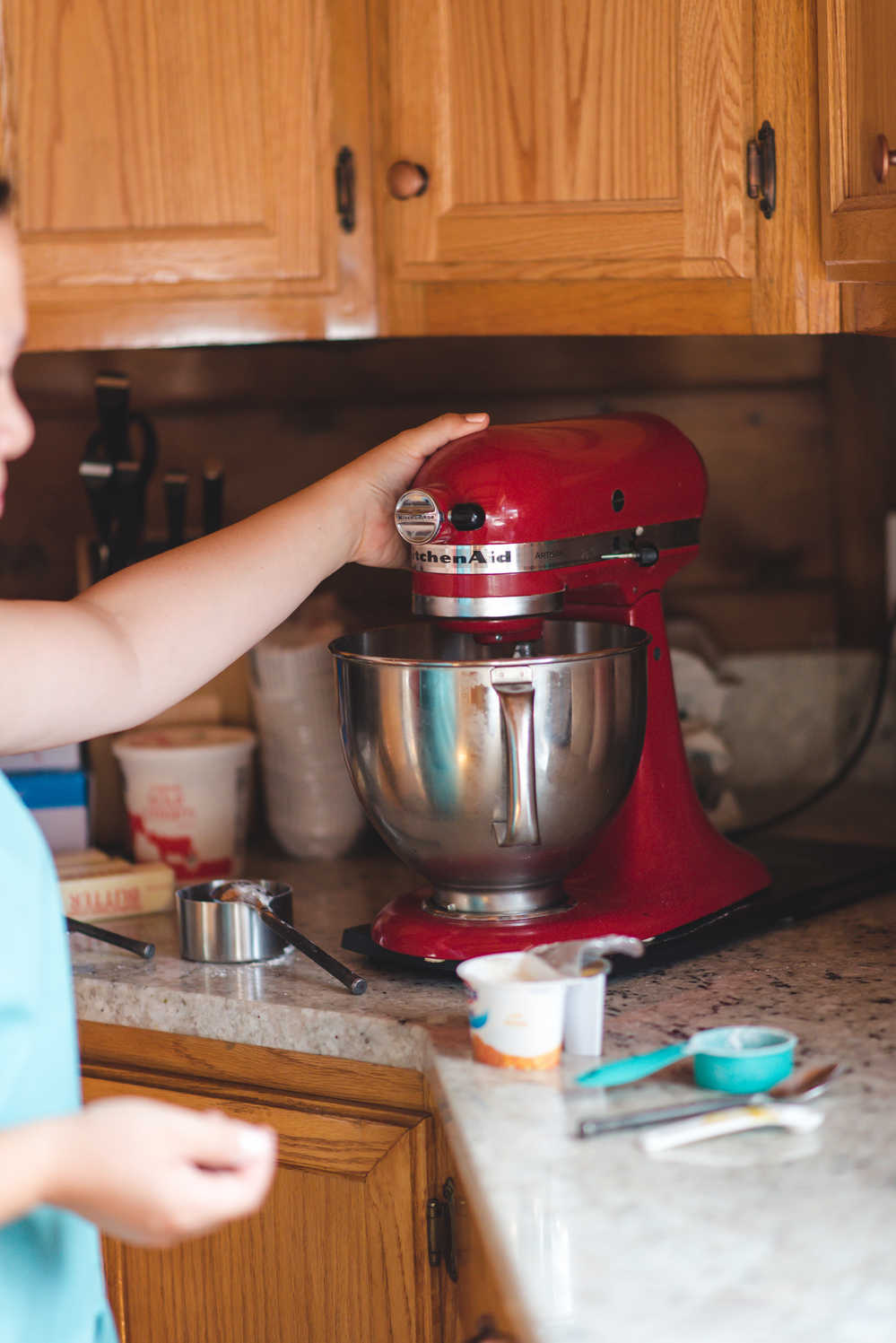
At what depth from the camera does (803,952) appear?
1.22 m

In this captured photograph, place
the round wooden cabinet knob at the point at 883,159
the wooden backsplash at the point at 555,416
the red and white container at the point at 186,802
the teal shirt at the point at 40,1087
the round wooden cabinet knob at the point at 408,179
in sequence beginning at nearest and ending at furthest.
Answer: the teal shirt at the point at 40,1087 < the round wooden cabinet knob at the point at 883,159 < the round wooden cabinet knob at the point at 408,179 < the red and white container at the point at 186,802 < the wooden backsplash at the point at 555,416

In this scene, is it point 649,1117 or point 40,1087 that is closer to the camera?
point 40,1087

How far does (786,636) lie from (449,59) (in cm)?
89

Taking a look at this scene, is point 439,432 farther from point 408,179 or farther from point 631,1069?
point 631,1069

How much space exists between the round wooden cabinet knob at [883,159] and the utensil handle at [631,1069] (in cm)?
64

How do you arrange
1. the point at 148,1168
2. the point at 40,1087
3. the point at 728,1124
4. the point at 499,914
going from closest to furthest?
the point at 148,1168 → the point at 40,1087 → the point at 728,1124 → the point at 499,914

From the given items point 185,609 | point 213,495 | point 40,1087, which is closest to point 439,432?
point 185,609

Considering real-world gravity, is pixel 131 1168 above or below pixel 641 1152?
above

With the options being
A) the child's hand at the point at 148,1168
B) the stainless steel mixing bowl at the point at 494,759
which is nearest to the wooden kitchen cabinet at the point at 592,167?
the stainless steel mixing bowl at the point at 494,759

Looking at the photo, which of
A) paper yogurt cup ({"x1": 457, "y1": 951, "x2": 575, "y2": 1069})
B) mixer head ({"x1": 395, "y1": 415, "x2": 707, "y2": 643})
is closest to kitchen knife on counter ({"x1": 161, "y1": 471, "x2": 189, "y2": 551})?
mixer head ({"x1": 395, "y1": 415, "x2": 707, "y2": 643})

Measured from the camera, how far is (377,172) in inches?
55.7

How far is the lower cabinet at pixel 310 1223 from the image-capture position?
113 centimetres

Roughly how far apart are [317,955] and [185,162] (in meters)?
0.78

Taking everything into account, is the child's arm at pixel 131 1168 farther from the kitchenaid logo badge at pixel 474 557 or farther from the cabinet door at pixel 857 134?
the cabinet door at pixel 857 134
